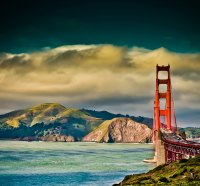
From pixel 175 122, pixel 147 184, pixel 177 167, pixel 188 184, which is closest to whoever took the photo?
pixel 188 184

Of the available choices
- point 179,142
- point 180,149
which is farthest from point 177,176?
point 179,142

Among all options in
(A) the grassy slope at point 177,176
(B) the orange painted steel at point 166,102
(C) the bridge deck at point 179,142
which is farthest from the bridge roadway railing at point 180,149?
(B) the orange painted steel at point 166,102

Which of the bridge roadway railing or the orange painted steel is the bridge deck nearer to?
the bridge roadway railing

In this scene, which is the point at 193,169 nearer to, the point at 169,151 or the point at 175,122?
the point at 169,151

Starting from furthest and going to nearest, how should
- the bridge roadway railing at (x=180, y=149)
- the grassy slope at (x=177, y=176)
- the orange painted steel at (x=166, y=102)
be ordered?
the orange painted steel at (x=166, y=102) < the bridge roadway railing at (x=180, y=149) < the grassy slope at (x=177, y=176)

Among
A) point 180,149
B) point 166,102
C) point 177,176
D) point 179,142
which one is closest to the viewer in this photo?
point 177,176

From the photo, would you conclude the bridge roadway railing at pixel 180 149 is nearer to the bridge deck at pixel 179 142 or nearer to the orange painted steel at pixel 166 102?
the bridge deck at pixel 179 142

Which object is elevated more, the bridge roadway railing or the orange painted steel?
the orange painted steel

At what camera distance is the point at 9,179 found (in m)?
65.3

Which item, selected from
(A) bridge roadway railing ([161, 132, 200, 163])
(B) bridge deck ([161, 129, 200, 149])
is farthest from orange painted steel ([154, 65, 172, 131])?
(A) bridge roadway railing ([161, 132, 200, 163])

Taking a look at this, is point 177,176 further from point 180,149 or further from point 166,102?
point 166,102

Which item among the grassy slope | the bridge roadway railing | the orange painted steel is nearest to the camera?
the grassy slope

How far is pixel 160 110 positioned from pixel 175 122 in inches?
228

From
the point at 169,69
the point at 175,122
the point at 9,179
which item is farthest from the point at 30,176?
the point at 169,69
